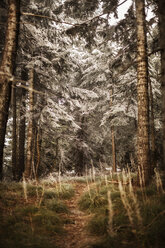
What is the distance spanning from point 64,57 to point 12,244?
882 cm

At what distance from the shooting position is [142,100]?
5586 millimetres

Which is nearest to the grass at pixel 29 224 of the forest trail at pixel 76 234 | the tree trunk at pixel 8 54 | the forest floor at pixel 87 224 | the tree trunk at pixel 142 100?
the forest floor at pixel 87 224

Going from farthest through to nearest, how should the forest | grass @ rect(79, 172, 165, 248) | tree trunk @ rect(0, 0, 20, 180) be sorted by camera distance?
tree trunk @ rect(0, 0, 20, 180) < the forest < grass @ rect(79, 172, 165, 248)

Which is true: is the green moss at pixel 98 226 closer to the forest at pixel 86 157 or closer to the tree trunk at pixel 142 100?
the forest at pixel 86 157

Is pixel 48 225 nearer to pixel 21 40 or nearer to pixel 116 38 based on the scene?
pixel 116 38

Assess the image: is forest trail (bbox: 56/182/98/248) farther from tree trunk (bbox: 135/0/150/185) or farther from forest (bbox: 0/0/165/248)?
tree trunk (bbox: 135/0/150/185)

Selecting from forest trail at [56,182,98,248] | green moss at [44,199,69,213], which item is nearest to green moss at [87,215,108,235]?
forest trail at [56,182,98,248]

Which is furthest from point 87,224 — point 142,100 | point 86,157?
point 86,157

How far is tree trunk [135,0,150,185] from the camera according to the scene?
17.7ft

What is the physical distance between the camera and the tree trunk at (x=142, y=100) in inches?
213

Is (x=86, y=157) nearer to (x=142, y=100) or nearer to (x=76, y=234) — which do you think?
(x=142, y=100)

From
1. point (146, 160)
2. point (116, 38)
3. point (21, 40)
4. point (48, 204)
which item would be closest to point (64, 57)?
point (21, 40)

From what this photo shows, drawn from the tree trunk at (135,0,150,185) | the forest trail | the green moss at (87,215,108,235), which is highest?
the tree trunk at (135,0,150,185)

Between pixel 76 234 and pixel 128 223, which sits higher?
pixel 128 223
